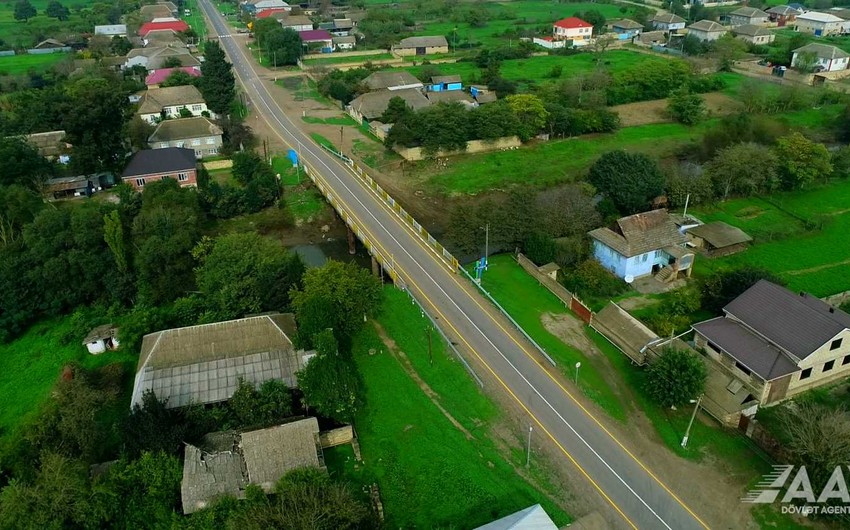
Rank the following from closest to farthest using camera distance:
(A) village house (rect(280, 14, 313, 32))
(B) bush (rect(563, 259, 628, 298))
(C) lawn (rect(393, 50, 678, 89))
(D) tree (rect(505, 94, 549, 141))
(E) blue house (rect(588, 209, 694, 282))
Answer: (B) bush (rect(563, 259, 628, 298)) < (E) blue house (rect(588, 209, 694, 282)) < (D) tree (rect(505, 94, 549, 141)) < (C) lawn (rect(393, 50, 678, 89)) < (A) village house (rect(280, 14, 313, 32))

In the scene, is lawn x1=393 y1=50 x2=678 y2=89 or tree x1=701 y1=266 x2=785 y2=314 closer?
tree x1=701 y1=266 x2=785 y2=314

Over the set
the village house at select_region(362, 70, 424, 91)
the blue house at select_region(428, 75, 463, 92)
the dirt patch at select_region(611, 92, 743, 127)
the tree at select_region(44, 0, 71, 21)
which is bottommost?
the dirt patch at select_region(611, 92, 743, 127)

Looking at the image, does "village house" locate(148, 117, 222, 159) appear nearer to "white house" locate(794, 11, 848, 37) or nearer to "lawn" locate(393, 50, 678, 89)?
"lawn" locate(393, 50, 678, 89)

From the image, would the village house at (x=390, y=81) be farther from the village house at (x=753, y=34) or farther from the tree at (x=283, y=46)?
the village house at (x=753, y=34)

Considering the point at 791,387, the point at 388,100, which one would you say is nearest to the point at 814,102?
Result: the point at 388,100

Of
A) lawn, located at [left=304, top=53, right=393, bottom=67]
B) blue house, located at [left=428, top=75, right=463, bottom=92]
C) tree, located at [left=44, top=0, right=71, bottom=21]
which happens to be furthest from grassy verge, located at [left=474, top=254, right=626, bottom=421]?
tree, located at [left=44, top=0, right=71, bottom=21]

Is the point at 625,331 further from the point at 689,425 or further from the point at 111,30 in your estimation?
the point at 111,30

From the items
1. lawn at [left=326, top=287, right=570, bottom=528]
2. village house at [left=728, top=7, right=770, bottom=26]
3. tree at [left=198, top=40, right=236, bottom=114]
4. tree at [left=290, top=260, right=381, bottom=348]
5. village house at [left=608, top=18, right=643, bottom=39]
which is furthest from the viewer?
village house at [left=728, top=7, right=770, bottom=26]

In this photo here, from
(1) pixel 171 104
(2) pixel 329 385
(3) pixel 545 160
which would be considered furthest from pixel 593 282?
(1) pixel 171 104
